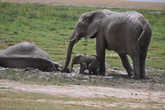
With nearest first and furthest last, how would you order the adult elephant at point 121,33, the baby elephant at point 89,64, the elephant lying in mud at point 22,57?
the adult elephant at point 121,33 < the elephant lying in mud at point 22,57 < the baby elephant at point 89,64

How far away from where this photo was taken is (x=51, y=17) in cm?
3975

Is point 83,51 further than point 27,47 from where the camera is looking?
Yes

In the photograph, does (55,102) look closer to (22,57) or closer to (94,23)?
(22,57)

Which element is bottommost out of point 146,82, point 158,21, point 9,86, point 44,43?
point 158,21

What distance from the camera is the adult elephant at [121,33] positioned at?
15828 mm

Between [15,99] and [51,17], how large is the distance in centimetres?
2949

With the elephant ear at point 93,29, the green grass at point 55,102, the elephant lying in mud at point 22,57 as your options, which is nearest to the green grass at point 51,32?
the elephant ear at point 93,29

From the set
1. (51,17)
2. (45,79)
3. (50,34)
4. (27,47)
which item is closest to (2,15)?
(51,17)

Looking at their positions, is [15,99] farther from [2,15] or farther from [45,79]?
[2,15]

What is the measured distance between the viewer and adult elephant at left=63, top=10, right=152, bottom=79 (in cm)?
1583

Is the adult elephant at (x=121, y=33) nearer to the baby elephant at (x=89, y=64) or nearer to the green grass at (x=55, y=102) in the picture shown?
the baby elephant at (x=89, y=64)

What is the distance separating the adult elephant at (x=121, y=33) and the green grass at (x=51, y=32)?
2516 mm

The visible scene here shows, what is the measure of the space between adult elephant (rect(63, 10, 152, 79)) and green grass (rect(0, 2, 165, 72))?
8.26ft

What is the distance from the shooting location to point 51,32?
31812 millimetres
